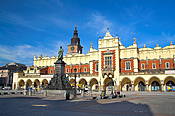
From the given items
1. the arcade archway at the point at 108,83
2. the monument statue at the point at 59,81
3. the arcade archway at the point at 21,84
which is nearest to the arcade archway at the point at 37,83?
the arcade archway at the point at 21,84

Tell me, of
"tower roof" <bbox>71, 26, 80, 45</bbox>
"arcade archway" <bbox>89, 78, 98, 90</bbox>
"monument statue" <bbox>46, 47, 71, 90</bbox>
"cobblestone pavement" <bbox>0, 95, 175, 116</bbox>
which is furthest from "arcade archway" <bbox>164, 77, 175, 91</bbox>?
"tower roof" <bbox>71, 26, 80, 45</bbox>

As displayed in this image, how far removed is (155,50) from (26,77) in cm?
4825

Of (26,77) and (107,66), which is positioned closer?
(107,66)

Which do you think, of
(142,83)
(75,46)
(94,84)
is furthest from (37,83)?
(142,83)

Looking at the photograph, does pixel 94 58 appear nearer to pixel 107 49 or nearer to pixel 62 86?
pixel 107 49

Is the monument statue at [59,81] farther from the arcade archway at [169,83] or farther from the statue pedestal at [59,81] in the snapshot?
A: the arcade archway at [169,83]

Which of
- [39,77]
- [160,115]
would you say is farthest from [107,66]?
[160,115]

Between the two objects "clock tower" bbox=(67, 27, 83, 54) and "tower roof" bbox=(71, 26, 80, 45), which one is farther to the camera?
"tower roof" bbox=(71, 26, 80, 45)

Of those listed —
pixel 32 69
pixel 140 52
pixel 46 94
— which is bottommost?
pixel 46 94

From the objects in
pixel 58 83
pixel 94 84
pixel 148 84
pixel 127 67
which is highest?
pixel 127 67

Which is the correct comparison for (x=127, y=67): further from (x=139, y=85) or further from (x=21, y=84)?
(x=21, y=84)

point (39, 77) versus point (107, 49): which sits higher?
point (107, 49)

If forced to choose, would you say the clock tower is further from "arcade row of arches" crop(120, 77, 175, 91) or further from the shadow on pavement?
the shadow on pavement

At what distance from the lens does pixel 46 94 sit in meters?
28.8
